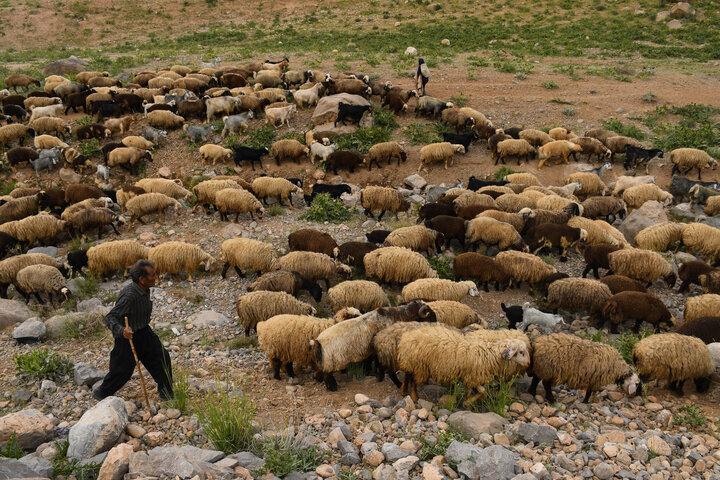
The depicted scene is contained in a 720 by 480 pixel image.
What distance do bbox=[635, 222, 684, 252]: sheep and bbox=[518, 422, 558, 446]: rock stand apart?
731 cm

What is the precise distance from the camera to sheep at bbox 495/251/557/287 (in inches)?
355

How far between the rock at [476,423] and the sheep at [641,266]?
5.47m

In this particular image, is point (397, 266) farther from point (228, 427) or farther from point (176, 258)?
point (228, 427)

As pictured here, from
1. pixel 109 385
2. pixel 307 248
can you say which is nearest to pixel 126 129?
pixel 307 248

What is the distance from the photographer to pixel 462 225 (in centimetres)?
1047

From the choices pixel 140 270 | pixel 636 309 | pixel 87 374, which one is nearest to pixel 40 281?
pixel 87 374

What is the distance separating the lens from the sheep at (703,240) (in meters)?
10.1

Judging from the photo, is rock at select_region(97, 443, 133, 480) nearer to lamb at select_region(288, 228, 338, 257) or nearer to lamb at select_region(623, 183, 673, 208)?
lamb at select_region(288, 228, 338, 257)

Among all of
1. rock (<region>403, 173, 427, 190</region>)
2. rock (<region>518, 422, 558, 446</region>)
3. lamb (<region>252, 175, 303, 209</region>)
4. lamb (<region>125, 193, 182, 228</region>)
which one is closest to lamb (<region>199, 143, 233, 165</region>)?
lamb (<region>252, 175, 303, 209</region>)

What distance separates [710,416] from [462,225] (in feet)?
18.9

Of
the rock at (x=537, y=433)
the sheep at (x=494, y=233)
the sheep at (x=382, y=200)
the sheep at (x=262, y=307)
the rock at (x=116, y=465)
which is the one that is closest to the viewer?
the rock at (x=116, y=465)

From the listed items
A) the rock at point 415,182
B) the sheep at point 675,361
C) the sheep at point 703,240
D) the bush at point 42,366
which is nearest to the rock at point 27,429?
the bush at point 42,366

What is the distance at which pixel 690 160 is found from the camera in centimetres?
1397

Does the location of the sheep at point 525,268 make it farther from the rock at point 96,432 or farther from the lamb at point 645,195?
the rock at point 96,432
